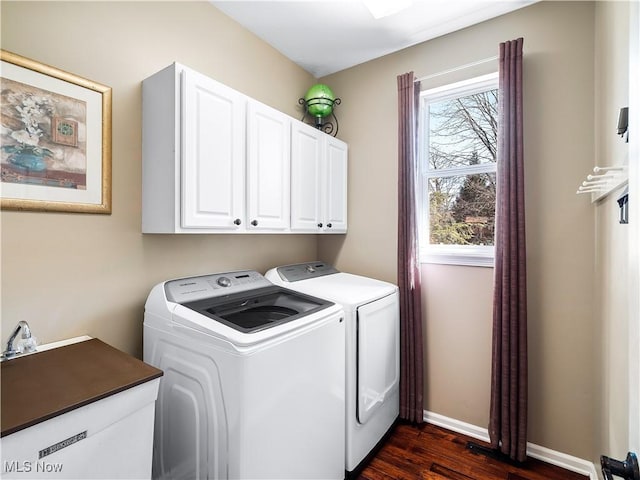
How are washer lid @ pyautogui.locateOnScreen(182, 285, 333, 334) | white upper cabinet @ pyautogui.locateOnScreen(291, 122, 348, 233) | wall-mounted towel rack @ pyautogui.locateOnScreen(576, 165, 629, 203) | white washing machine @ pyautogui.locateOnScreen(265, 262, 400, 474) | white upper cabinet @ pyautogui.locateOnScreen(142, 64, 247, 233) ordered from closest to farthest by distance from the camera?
wall-mounted towel rack @ pyautogui.locateOnScreen(576, 165, 629, 203)
white upper cabinet @ pyautogui.locateOnScreen(142, 64, 247, 233)
washer lid @ pyautogui.locateOnScreen(182, 285, 333, 334)
white washing machine @ pyautogui.locateOnScreen(265, 262, 400, 474)
white upper cabinet @ pyautogui.locateOnScreen(291, 122, 348, 233)

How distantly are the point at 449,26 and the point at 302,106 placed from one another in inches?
48.5

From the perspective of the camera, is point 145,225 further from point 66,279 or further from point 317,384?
point 317,384

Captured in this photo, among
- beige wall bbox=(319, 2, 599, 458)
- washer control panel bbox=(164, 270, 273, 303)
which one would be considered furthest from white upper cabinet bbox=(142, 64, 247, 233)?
beige wall bbox=(319, 2, 599, 458)

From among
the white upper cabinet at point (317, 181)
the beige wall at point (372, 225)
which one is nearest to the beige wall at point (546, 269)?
the beige wall at point (372, 225)

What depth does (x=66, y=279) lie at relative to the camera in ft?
4.54

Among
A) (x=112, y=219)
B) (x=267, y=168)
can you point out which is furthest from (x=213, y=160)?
(x=112, y=219)

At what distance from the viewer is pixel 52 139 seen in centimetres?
134

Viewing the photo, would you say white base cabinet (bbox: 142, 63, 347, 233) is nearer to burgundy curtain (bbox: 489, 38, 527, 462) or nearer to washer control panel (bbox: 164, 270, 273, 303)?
washer control panel (bbox: 164, 270, 273, 303)

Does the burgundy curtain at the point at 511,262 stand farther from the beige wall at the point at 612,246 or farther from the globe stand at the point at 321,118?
the globe stand at the point at 321,118

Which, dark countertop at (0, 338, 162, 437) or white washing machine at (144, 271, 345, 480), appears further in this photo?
white washing machine at (144, 271, 345, 480)

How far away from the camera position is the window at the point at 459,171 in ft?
7.17

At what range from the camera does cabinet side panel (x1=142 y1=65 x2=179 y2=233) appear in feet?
4.94

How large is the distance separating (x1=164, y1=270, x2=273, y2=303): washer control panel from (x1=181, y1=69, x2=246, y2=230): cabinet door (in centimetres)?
34

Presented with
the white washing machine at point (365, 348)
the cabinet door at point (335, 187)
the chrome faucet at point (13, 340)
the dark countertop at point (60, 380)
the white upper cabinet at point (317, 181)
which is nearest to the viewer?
the dark countertop at point (60, 380)
